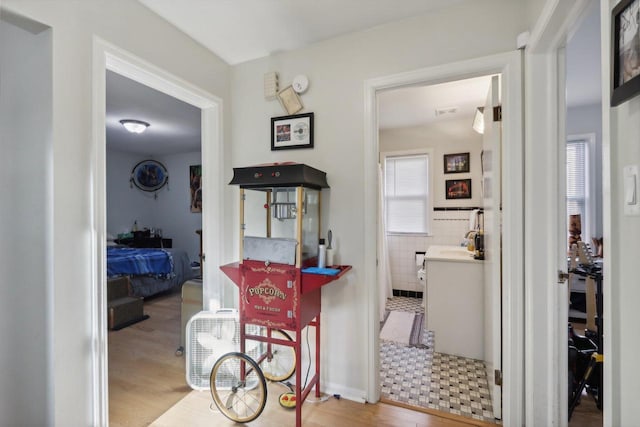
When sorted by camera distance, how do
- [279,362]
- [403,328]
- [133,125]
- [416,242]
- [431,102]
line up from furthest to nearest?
1. [416,242]
2. [133,125]
3. [431,102]
4. [403,328]
5. [279,362]

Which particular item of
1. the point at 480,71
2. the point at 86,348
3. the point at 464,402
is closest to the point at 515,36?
the point at 480,71

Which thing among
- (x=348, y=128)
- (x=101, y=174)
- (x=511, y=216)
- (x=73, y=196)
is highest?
(x=348, y=128)

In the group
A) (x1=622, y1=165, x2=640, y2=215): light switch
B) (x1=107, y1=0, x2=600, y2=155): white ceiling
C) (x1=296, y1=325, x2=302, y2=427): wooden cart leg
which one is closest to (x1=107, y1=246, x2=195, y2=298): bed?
(x1=107, y1=0, x2=600, y2=155): white ceiling

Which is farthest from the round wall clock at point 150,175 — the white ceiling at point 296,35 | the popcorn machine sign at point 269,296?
the popcorn machine sign at point 269,296

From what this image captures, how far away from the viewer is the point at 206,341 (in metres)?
2.06

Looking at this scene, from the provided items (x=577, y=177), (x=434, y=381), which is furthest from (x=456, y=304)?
(x=577, y=177)

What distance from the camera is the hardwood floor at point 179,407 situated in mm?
1757

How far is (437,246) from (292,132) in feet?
7.80

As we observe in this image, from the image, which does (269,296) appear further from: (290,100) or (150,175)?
(150,175)

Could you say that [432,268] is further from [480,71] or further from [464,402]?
[480,71]

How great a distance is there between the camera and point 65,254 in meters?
1.36

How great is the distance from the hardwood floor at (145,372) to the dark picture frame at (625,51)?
2.57 m

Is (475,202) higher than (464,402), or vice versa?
(475,202)

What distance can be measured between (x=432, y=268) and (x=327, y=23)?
81.3 inches
